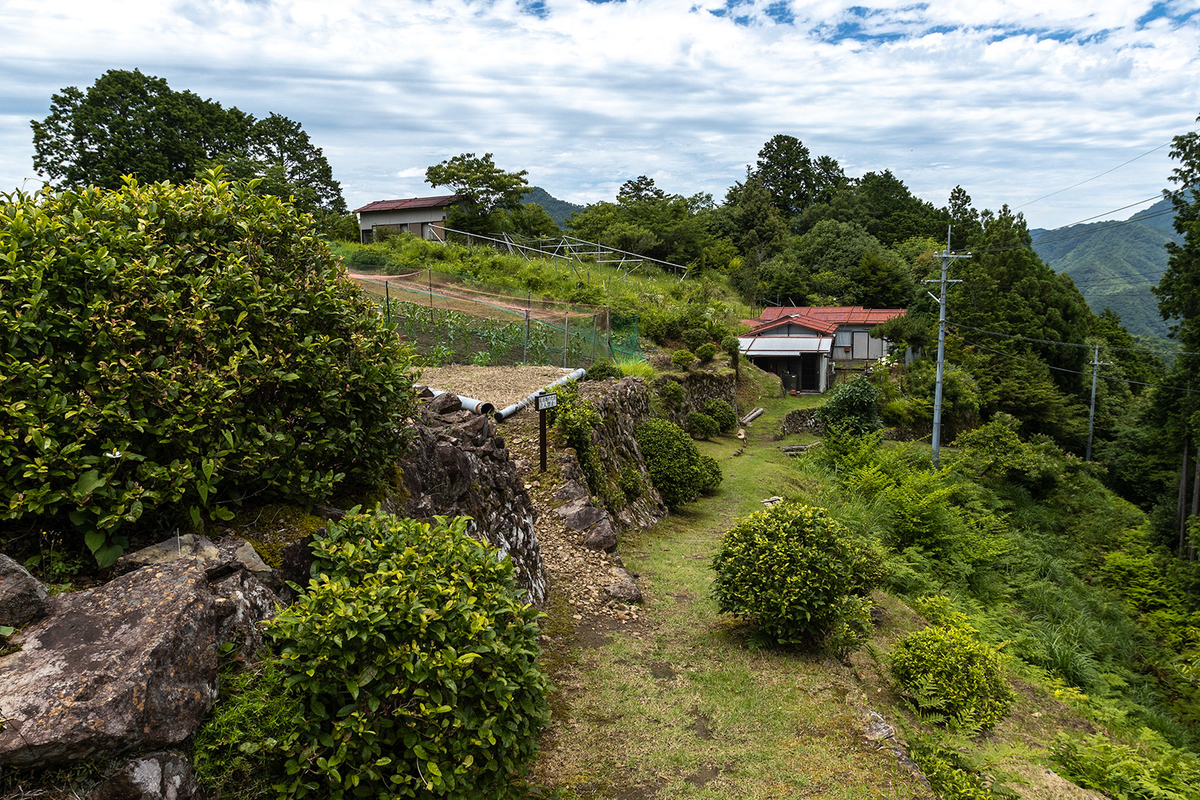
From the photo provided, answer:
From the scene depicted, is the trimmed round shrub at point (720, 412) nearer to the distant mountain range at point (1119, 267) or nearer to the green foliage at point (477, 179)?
the green foliage at point (477, 179)

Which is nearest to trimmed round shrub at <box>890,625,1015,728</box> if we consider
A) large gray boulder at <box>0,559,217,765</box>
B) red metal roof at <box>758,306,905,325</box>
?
large gray boulder at <box>0,559,217,765</box>

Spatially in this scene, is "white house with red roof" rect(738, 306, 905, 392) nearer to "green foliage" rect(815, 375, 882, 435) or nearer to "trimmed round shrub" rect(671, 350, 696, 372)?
"green foliage" rect(815, 375, 882, 435)

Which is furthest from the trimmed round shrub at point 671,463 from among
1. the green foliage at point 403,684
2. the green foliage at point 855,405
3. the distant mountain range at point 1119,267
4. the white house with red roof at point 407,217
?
the distant mountain range at point 1119,267

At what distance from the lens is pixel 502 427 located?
1401 centimetres

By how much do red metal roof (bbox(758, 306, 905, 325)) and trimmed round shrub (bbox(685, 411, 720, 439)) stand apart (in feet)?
73.8

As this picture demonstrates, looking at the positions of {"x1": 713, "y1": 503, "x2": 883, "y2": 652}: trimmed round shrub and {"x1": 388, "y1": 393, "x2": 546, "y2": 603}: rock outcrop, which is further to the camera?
{"x1": 713, "y1": 503, "x2": 883, "y2": 652}: trimmed round shrub

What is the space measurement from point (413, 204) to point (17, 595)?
152 feet

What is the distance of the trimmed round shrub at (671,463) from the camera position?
16.8m

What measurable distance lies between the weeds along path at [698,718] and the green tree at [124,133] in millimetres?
42271

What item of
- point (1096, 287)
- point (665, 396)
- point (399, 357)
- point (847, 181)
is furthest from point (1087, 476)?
point (1096, 287)

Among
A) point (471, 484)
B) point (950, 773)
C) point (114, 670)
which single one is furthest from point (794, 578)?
point (114, 670)

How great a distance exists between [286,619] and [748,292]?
54.9 m

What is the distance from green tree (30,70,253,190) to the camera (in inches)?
1604

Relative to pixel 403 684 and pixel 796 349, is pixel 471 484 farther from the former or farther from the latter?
pixel 796 349
